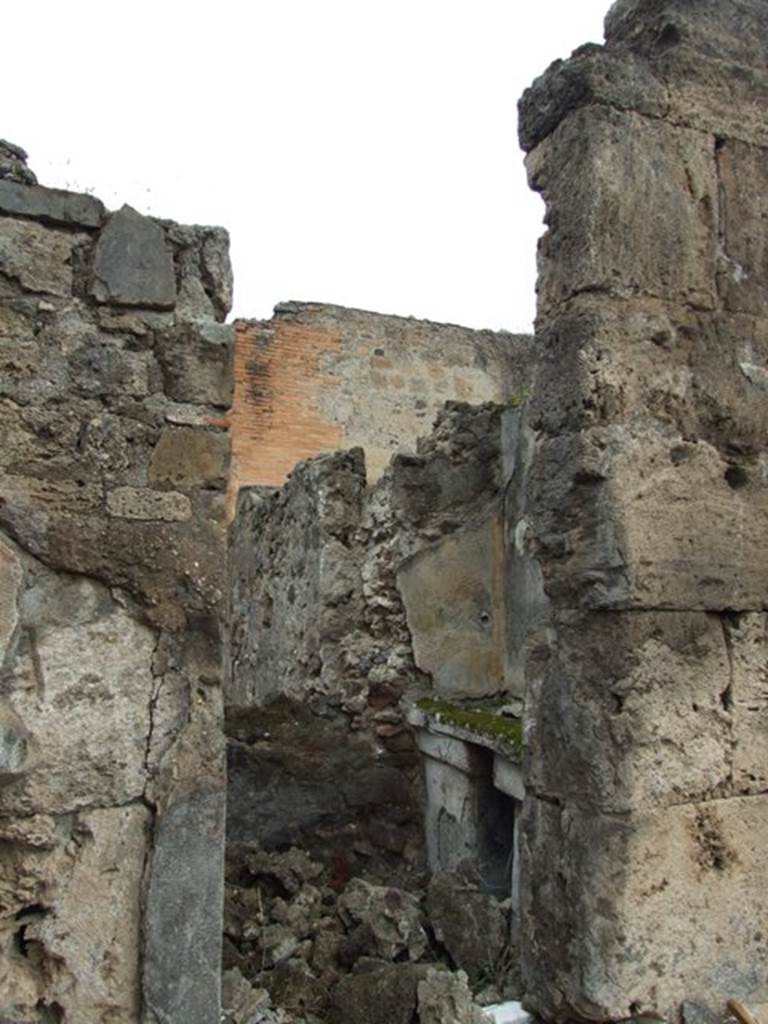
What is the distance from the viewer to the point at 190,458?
278 cm

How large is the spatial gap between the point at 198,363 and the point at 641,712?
1.68 meters

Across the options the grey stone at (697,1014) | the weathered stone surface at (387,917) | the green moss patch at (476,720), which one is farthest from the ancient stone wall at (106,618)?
the green moss patch at (476,720)

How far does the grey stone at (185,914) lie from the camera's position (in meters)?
2.63

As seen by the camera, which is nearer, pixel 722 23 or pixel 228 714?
pixel 722 23

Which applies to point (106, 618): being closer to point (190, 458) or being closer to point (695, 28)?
point (190, 458)

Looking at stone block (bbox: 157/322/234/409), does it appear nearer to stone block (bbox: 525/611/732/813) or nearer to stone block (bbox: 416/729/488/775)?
stone block (bbox: 525/611/732/813)

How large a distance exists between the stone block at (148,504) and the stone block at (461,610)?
2.94 metres

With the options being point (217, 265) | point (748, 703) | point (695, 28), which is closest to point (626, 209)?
point (695, 28)

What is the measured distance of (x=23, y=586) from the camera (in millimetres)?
2594

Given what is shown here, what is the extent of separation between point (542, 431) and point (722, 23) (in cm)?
161

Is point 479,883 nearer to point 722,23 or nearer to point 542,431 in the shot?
point 542,431

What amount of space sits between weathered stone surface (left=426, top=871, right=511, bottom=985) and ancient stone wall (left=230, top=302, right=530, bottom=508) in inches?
321

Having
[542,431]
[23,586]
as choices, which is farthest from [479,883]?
[23,586]

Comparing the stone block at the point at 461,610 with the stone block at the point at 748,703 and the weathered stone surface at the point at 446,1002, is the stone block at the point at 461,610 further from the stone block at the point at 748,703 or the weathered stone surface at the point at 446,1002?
the weathered stone surface at the point at 446,1002
